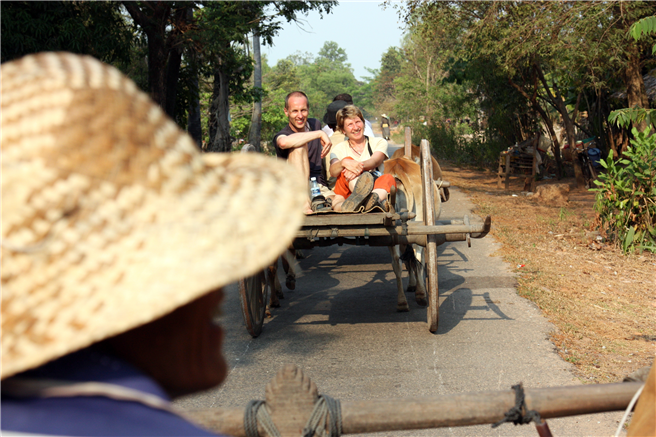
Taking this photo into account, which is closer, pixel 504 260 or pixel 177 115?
pixel 504 260

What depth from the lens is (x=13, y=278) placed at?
0.75 m

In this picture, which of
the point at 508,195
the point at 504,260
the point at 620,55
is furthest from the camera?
the point at 508,195

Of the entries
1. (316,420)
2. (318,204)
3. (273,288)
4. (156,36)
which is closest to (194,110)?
(156,36)

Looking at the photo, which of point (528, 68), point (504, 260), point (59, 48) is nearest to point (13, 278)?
point (504, 260)

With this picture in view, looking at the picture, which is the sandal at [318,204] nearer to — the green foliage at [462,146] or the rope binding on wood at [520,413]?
the rope binding on wood at [520,413]

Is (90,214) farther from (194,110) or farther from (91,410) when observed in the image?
(194,110)

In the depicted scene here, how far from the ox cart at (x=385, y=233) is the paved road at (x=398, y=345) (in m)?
0.34

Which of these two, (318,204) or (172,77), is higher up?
(172,77)

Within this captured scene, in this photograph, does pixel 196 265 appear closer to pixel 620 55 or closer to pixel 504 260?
pixel 504 260

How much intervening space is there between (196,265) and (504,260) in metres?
7.36

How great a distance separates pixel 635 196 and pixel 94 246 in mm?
7821

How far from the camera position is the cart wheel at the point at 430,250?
4895 mm

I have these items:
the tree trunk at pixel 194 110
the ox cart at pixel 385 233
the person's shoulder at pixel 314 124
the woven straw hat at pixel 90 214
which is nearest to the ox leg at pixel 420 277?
the ox cart at pixel 385 233

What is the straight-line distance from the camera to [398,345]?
193 inches
